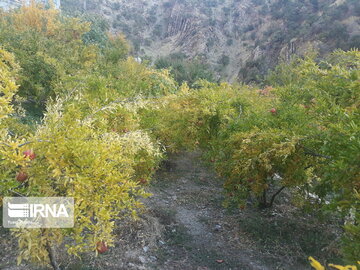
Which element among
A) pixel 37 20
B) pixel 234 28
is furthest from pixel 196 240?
pixel 234 28

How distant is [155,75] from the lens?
38.9ft

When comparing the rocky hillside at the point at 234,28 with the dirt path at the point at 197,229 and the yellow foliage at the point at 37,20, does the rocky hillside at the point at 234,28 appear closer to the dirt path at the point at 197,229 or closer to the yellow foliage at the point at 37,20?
the yellow foliage at the point at 37,20

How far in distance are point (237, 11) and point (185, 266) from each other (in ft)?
146

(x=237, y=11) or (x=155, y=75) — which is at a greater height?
(x=237, y=11)

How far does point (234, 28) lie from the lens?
41375 millimetres

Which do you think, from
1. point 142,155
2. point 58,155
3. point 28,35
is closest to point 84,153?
point 58,155

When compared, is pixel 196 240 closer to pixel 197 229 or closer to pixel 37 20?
pixel 197 229

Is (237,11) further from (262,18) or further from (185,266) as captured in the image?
(185,266)

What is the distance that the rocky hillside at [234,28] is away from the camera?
88.2 feet

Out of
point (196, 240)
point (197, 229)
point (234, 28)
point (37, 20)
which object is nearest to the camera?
point (196, 240)

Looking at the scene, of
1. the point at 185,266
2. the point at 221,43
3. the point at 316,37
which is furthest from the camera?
the point at 221,43

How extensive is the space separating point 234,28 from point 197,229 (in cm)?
4091

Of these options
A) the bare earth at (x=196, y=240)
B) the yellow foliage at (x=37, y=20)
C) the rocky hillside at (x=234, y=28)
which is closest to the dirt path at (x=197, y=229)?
the bare earth at (x=196, y=240)

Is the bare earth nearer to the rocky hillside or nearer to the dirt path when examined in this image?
the dirt path
